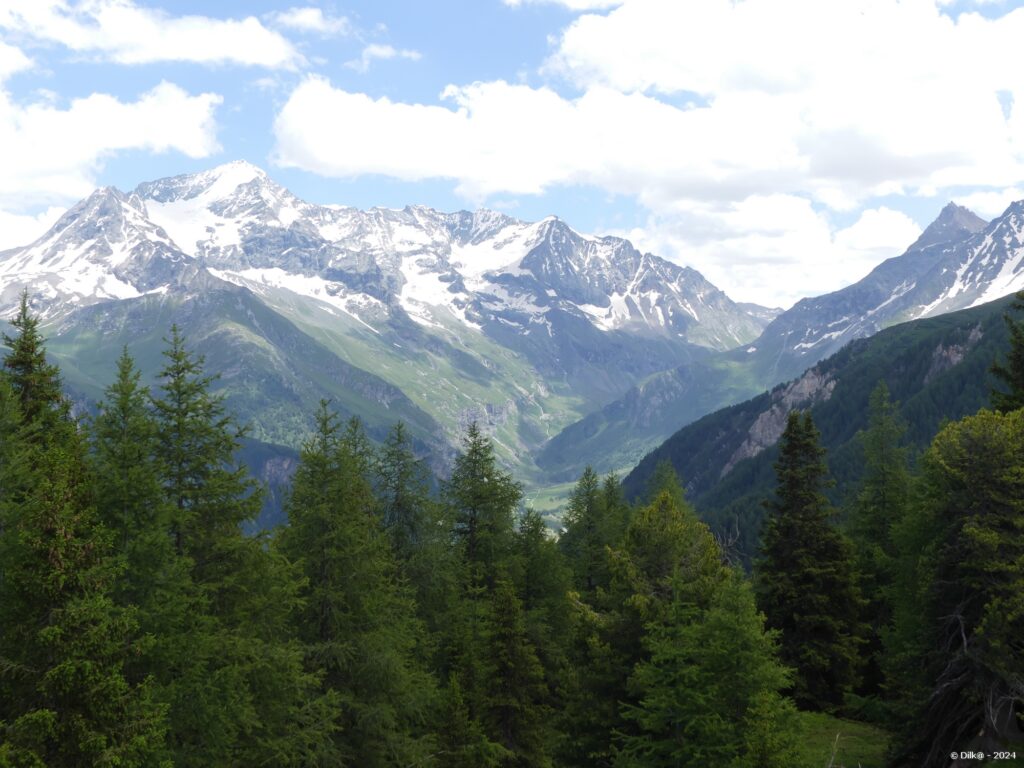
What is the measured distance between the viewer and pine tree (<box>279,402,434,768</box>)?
1102 inches

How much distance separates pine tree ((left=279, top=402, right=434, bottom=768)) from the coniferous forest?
0.29ft

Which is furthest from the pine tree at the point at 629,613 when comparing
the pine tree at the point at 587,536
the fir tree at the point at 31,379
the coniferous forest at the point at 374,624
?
the fir tree at the point at 31,379

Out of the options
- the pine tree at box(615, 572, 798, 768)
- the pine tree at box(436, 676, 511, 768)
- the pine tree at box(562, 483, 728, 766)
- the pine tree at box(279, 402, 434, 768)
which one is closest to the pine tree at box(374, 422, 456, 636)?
the pine tree at box(436, 676, 511, 768)

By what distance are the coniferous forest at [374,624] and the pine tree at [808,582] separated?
14 centimetres

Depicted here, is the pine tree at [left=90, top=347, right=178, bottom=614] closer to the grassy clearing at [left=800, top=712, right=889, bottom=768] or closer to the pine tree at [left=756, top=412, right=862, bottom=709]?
the grassy clearing at [left=800, top=712, right=889, bottom=768]

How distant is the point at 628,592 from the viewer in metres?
31.0

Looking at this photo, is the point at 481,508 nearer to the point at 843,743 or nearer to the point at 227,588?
the point at 843,743

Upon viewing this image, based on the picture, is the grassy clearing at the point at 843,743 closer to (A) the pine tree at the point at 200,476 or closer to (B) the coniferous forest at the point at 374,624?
(B) the coniferous forest at the point at 374,624

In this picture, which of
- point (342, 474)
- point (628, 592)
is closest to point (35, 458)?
point (342, 474)

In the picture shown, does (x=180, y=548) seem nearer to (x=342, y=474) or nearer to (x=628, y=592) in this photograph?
(x=342, y=474)

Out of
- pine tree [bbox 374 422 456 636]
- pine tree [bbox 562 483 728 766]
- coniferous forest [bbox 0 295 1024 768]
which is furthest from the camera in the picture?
pine tree [bbox 374 422 456 636]

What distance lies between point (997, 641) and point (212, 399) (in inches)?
958

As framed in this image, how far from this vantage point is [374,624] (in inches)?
1158

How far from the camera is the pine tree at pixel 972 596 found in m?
23.8
